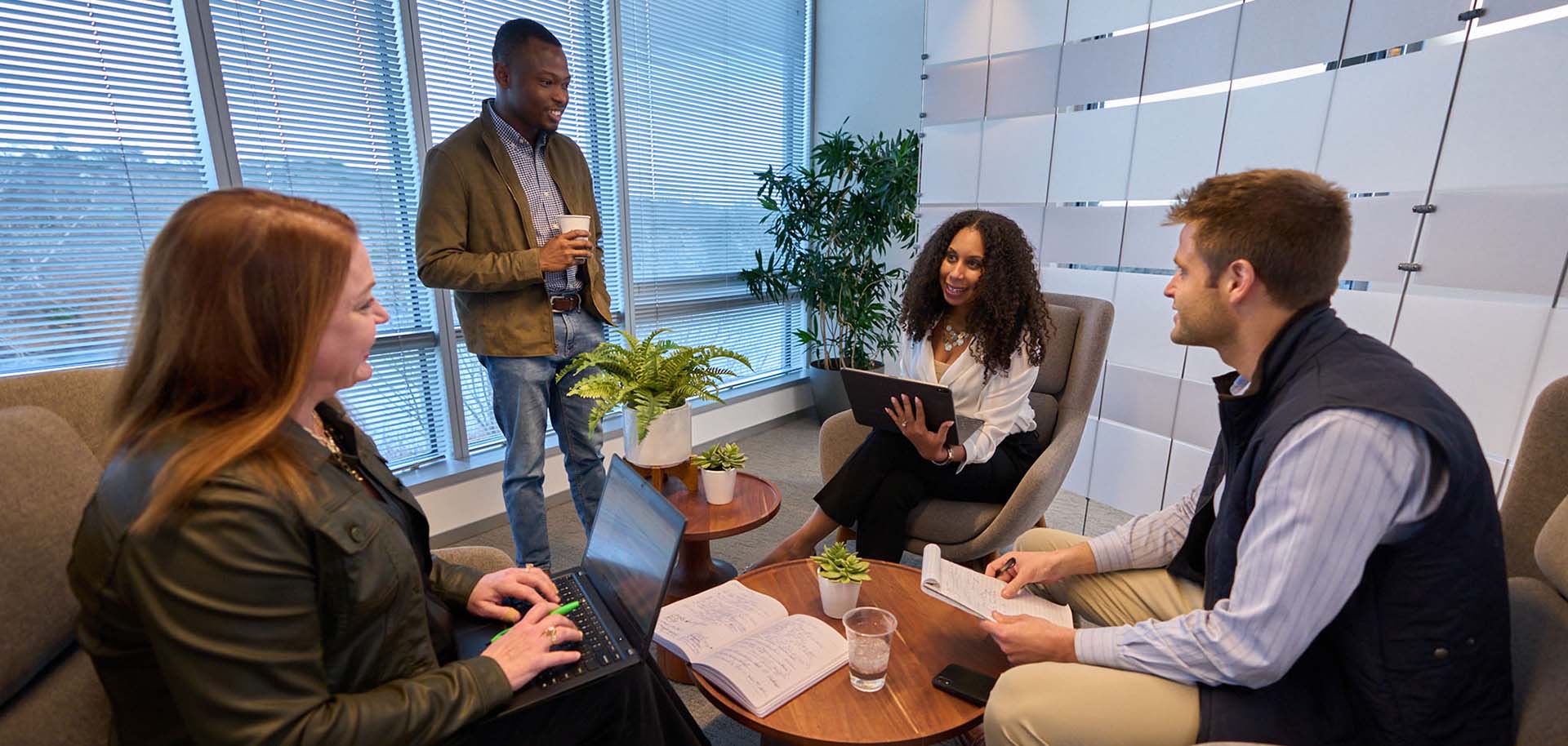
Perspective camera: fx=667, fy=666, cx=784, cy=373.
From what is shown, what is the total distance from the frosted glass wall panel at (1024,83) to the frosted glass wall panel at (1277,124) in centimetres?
73

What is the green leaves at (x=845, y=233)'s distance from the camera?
365cm

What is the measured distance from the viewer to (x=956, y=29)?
315cm

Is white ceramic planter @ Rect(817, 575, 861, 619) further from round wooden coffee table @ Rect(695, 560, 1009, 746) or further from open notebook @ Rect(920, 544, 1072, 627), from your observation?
open notebook @ Rect(920, 544, 1072, 627)

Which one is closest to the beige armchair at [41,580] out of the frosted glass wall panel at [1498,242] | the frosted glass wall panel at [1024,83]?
the frosted glass wall panel at [1498,242]

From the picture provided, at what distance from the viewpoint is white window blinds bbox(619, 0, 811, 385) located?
3.42m

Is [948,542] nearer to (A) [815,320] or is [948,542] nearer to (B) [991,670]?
(B) [991,670]

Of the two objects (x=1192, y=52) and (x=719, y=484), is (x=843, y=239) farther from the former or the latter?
(x=719, y=484)

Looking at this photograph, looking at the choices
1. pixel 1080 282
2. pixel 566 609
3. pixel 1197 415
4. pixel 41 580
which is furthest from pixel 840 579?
pixel 1080 282

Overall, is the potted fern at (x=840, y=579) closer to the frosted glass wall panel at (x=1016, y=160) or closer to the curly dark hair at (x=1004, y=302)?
the curly dark hair at (x=1004, y=302)

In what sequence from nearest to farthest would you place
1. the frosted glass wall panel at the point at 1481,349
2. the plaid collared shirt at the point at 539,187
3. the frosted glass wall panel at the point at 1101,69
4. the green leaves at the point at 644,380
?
the frosted glass wall panel at the point at 1481,349, the green leaves at the point at 644,380, the plaid collared shirt at the point at 539,187, the frosted glass wall panel at the point at 1101,69

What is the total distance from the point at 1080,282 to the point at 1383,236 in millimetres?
1029

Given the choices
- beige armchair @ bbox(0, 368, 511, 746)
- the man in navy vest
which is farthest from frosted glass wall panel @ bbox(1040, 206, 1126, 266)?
beige armchair @ bbox(0, 368, 511, 746)

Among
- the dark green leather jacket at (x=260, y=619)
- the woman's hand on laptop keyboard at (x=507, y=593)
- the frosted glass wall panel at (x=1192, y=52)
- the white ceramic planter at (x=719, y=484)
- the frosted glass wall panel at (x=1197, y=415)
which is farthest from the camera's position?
the frosted glass wall panel at (x=1197, y=415)

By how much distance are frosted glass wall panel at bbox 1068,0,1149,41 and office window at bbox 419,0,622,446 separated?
2068 mm
